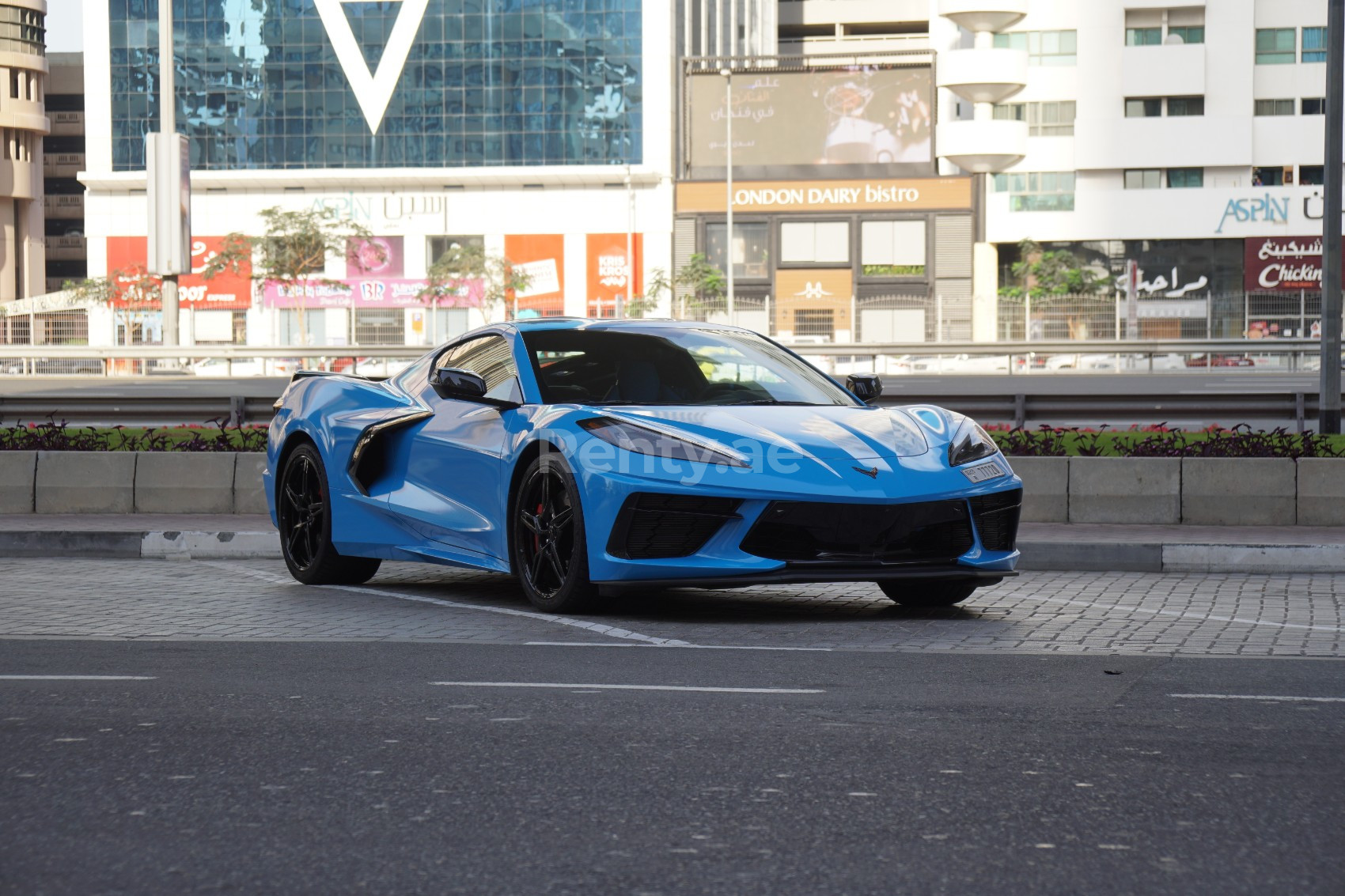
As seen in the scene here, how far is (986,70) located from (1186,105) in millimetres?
9251

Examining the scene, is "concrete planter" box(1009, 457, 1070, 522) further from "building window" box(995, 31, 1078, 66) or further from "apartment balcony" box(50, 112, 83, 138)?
"apartment balcony" box(50, 112, 83, 138)

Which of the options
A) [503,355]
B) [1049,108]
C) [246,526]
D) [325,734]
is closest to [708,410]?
[503,355]

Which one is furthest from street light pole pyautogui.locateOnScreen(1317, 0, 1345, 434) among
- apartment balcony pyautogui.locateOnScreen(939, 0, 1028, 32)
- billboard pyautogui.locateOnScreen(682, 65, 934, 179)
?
billboard pyautogui.locateOnScreen(682, 65, 934, 179)

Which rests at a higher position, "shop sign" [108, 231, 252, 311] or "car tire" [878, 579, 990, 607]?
"shop sign" [108, 231, 252, 311]

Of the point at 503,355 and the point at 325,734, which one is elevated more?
the point at 503,355

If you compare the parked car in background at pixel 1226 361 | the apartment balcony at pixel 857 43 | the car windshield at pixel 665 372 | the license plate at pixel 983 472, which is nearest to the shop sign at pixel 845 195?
the apartment balcony at pixel 857 43

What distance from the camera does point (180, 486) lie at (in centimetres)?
1324

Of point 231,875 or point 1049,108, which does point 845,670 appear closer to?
point 231,875

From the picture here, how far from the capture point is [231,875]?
362 cm

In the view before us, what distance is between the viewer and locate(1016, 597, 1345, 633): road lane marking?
312 inches

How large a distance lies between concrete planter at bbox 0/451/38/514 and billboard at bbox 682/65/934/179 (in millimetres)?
63972

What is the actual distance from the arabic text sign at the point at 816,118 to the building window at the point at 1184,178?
34.0ft

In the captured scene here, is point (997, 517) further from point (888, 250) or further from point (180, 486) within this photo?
point (888, 250)

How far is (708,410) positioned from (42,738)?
3.65m
